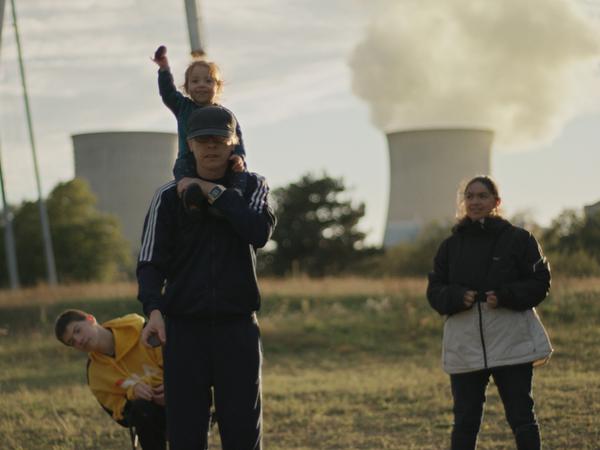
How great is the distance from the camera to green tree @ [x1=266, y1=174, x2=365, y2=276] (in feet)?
106

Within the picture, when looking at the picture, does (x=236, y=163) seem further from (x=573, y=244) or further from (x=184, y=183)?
(x=573, y=244)

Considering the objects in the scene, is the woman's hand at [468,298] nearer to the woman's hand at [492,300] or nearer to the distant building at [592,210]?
the woman's hand at [492,300]

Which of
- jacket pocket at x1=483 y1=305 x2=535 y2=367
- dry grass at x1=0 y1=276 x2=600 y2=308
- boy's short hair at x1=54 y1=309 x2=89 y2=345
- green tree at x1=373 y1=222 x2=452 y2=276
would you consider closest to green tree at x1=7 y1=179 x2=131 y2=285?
green tree at x1=373 y1=222 x2=452 y2=276

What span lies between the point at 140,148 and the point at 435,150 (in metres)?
7.09

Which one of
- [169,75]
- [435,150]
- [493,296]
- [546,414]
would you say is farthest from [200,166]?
[435,150]

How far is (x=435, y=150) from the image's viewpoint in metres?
23.2

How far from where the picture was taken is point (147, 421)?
3975 mm

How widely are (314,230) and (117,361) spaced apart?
1147 inches

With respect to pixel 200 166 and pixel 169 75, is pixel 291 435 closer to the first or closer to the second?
pixel 169 75

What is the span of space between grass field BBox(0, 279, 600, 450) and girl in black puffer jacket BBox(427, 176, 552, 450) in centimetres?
118

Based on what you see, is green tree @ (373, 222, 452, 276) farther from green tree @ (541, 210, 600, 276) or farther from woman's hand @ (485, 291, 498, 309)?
woman's hand @ (485, 291, 498, 309)

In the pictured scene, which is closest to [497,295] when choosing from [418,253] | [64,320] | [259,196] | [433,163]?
[259,196]

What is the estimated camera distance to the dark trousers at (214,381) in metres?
2.99

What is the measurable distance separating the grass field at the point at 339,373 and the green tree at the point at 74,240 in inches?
460
